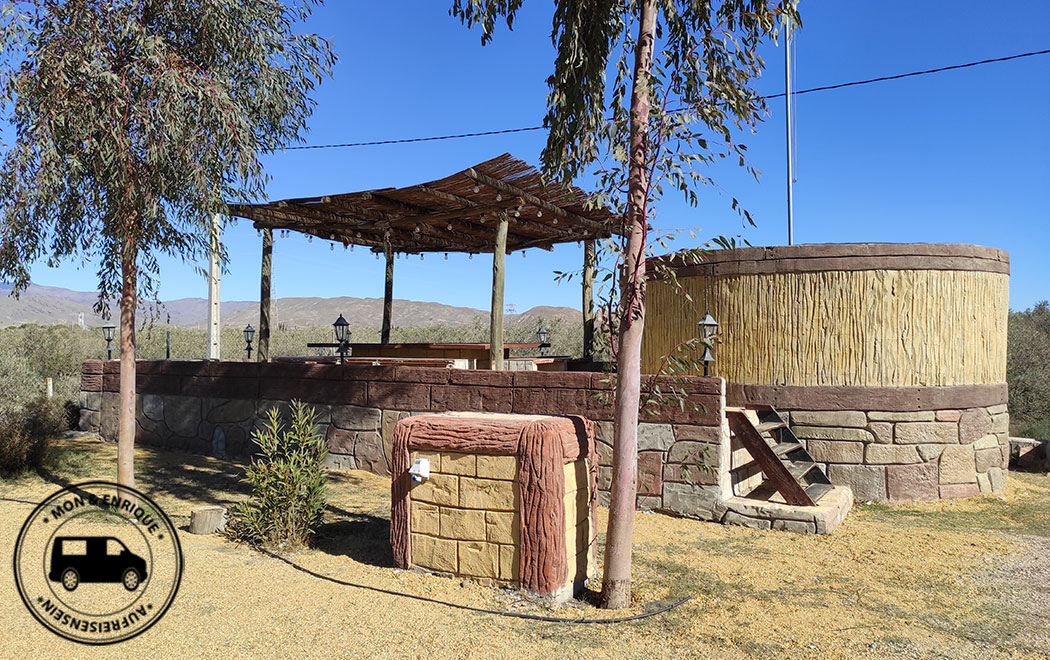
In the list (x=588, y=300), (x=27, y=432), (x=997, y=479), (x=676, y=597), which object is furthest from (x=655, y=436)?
(x=27, y=432)

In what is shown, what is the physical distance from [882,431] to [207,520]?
296 inches

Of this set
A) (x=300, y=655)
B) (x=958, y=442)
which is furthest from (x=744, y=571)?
(x=958, y=442)

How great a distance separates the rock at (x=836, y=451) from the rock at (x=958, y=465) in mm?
1090

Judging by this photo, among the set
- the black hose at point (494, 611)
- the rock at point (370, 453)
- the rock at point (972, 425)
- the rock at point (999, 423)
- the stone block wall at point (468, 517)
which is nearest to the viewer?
the black hose at point (494, 611)

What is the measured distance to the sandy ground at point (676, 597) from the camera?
4145 millimetres

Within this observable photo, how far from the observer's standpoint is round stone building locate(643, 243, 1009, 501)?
333 inches

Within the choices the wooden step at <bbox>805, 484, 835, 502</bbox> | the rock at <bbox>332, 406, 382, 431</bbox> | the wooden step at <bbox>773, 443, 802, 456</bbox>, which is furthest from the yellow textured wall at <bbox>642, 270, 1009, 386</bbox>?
the rock at <bbox>332, 406, 382, 431</bbox>

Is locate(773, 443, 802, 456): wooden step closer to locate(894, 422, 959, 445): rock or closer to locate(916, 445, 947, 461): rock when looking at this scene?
locate(894, 422, 959, 445): rock

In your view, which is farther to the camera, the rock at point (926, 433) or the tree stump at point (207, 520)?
the rock at point (926, 433)

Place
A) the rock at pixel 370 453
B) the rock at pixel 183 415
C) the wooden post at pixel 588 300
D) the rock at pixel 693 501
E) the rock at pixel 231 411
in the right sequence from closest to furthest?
1. the rock at pixel 693 501
2. the rock at pixel 370 453
3. the rock at pixel 231 411
4. the rock at pixel 183 415
5. the wooden post at pixel 588 300

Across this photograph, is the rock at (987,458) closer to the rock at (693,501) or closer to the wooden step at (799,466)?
the wooden step at (799,466)

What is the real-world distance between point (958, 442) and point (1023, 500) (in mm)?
1171

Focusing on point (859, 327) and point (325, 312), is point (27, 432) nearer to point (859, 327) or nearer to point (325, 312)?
point (859, 327)

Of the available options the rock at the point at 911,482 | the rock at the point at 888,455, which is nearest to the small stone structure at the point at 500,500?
the rock at the point at 888,455
